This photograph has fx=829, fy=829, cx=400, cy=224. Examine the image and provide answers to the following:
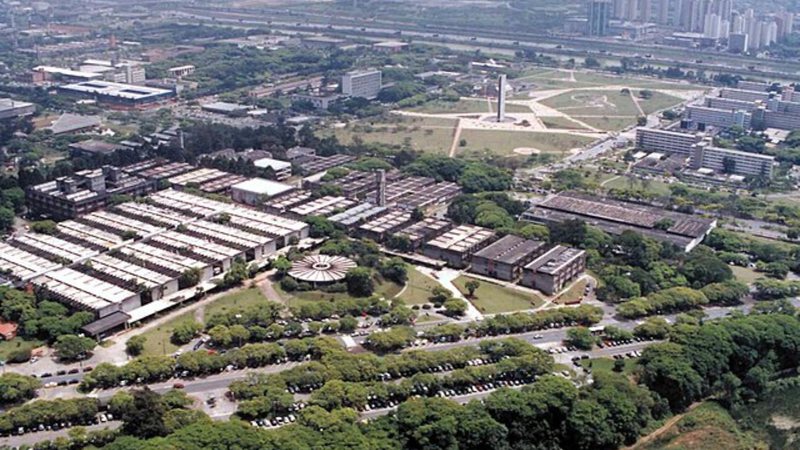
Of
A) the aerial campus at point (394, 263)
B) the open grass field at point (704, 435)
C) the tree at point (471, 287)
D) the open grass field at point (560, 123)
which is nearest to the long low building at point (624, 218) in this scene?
the aerial campus at point (394, 263)

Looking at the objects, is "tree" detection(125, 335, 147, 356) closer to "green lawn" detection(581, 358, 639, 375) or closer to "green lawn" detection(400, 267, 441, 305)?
"green lawn" detection(400, 267, 441, 305)

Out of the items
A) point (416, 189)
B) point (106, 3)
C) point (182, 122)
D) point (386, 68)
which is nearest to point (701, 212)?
point (416, 189)

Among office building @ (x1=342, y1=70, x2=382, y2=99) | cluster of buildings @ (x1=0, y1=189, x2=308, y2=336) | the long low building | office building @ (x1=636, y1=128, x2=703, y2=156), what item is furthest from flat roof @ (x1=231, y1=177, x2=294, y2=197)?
office building @ (x1=342, y1=70, x2=382, y2=99)

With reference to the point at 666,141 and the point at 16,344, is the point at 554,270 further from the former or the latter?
the point at 666,141

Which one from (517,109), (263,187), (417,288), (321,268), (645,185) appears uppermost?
(517,109)

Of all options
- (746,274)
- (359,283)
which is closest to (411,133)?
(359,283)

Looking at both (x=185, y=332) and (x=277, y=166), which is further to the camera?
(x=277, y=166)

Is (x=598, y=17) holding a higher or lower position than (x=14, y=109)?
higher

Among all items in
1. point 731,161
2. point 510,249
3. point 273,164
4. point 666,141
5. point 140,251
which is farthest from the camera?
point 666,141
